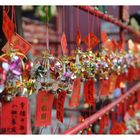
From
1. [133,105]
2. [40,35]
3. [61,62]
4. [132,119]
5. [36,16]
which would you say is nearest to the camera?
[61,62]

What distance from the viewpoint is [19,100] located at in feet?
4.36

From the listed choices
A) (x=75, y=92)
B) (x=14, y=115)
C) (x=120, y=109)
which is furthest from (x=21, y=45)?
(x=120, y=109)

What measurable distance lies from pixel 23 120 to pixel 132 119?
2.51 metres

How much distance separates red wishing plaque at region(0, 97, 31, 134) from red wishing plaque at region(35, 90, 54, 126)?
0.08 meters

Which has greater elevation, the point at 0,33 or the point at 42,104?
the point at 0,33

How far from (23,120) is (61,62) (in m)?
0.31

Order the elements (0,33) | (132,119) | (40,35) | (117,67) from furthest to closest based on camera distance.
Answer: (40,35) < (132,119) < (117,67) < (0,33)

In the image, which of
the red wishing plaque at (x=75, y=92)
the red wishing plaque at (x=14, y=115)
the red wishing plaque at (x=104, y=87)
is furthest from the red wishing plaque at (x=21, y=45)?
the red wishing plaque at (x=104, y=87)

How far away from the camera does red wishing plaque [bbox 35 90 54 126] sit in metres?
1.41

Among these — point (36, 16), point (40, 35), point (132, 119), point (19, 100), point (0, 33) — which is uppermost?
point (36, 16)

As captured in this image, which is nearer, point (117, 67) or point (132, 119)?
point (117, 67)

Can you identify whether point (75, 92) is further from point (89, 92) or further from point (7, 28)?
point (7, 28)
